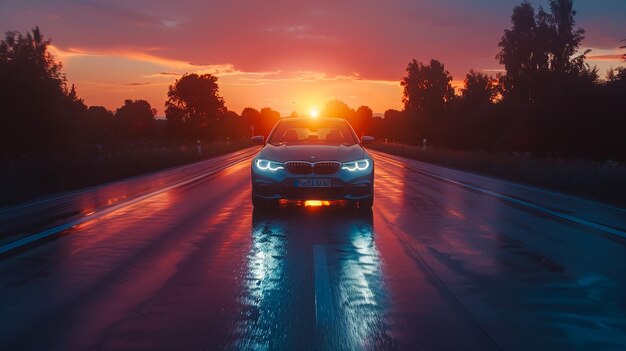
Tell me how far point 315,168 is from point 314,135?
2.21 meters

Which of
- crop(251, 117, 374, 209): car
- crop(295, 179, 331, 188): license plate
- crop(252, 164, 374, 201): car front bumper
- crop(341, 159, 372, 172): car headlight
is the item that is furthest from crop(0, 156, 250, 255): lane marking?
crop(341, 159, 372, 172): car headlight

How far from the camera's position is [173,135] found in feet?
297

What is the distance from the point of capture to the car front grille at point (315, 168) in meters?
10.3

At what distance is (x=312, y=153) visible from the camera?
34.8 feet

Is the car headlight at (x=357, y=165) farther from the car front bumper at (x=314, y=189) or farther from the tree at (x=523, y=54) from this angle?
the tree at (x=523, y=54)

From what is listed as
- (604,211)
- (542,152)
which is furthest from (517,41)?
(604,211)

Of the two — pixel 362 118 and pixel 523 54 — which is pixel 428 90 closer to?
pixel 523 54

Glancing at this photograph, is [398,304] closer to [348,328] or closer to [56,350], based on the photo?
[348,328]

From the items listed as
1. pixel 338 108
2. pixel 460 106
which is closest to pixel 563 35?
pixel 460 106

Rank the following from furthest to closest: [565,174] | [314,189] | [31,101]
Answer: [31,101] → [565,174] → [314,189]

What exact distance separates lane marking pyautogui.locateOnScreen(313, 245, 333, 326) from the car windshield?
4.92m

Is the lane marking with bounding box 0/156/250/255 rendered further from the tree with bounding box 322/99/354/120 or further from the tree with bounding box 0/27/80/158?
the tree with bounding box 322/99/354/120

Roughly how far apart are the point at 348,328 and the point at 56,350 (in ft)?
6.63

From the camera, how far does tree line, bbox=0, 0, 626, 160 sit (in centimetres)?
2480
